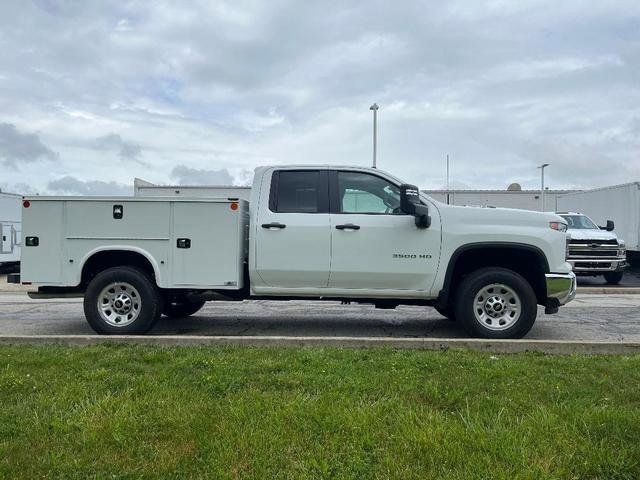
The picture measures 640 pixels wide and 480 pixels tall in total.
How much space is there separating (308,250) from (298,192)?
72 centimetres

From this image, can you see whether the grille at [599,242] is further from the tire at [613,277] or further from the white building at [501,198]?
the white building at [501,198]

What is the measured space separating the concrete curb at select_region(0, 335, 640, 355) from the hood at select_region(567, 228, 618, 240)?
1025 cm

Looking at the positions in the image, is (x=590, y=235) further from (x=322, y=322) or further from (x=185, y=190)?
(x=185, y=190)

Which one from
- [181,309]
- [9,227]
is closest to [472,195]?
[9,227]

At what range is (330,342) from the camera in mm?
6160

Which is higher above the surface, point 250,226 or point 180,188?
point 180,188

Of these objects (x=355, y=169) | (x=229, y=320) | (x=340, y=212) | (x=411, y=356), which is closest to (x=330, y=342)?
(x=411, y=356)

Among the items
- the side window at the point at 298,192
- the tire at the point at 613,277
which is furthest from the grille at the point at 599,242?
the side window at the point at 298,192

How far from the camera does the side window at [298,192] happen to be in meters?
6.89

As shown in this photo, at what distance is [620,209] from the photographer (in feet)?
60.3

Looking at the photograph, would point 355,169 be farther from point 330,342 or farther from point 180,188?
point 180,188

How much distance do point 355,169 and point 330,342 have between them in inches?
82.8

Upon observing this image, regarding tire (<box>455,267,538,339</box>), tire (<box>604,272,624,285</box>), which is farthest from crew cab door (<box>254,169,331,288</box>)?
tire (<box>604,272,624,285</box>)

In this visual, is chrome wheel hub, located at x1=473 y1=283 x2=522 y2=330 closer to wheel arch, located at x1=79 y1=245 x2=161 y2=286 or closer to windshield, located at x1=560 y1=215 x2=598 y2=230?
wheel arch, located at x1=79 y1=245 x2=161 y2=286
